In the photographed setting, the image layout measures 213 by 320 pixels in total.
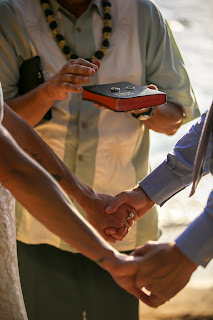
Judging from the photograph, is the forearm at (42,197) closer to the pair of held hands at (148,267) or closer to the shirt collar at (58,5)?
the pair of held hands at (148,267)

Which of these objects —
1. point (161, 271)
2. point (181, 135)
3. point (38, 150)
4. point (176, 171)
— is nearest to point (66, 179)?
point (38, 150)

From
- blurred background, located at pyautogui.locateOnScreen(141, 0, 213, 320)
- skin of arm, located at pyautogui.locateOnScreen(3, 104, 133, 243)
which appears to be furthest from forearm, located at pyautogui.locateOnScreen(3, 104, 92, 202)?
blurred background, located at pyautogui.locateOnScreen(141, 0, 213, 320)

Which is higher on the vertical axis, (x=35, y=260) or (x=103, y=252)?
(x=103, y=252)

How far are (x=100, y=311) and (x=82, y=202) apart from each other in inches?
21.0

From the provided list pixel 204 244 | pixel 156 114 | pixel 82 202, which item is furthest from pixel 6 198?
pixel 156 114

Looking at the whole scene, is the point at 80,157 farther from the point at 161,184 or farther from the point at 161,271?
the point at 161,271

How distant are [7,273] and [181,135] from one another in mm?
3242

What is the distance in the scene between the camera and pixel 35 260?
2.08m

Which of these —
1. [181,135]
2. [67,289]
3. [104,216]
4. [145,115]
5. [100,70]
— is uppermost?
[100,70]

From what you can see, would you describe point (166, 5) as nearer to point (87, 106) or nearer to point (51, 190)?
point (87, 106)

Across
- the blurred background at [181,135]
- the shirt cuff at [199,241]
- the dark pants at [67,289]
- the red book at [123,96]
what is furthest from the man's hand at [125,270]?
the blurred background at [181,135]

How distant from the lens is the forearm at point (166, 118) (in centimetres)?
201

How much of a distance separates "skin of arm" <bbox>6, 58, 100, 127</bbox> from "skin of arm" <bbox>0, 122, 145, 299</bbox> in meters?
0.54

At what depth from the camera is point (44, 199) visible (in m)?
1.26
